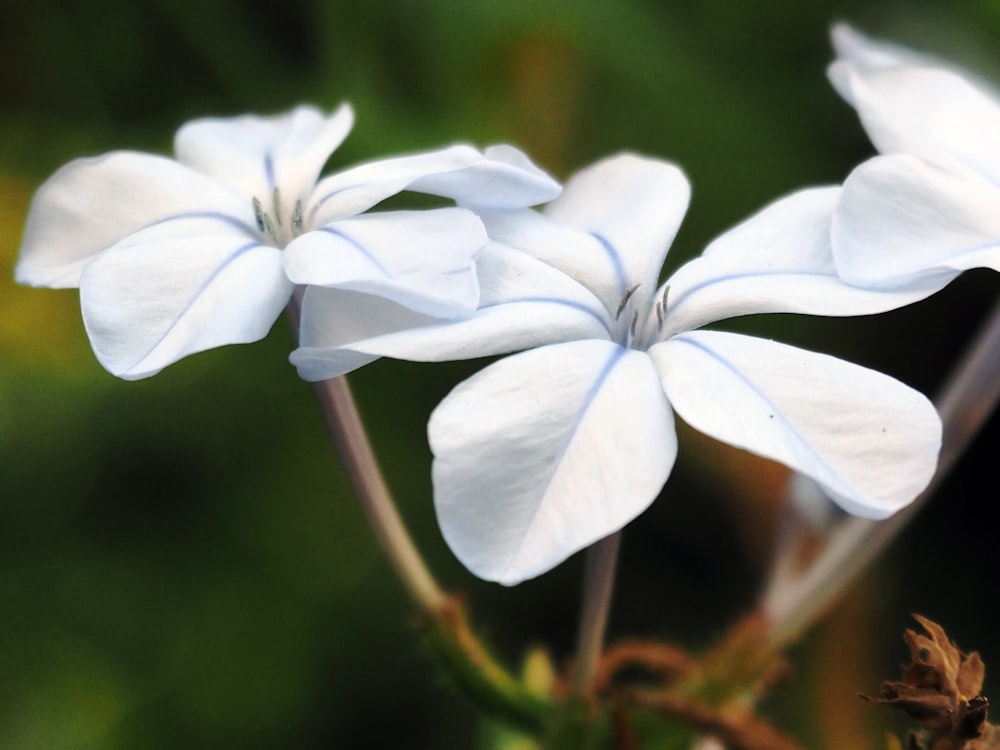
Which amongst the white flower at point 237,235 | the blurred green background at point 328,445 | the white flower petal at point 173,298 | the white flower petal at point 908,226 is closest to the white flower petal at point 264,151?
the white flower at point 237,235

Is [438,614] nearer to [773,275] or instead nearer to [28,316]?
[773,275]

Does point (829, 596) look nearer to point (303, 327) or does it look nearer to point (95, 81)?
point (303, 327)

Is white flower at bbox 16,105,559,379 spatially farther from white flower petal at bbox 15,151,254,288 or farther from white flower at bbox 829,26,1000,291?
white flower at bbox 829,26,1000,291

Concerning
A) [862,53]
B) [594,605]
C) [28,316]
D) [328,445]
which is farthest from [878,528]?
[28,316]

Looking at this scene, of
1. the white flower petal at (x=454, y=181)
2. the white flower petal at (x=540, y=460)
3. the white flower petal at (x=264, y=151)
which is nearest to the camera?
the white flower petal at (x=540, y=460)

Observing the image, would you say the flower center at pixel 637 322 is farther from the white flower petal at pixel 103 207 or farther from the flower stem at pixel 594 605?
the white flower petal at pixel 103 207

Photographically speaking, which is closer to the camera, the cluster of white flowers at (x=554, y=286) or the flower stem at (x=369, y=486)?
the cluster of white flowers at (x=554, y=286)
